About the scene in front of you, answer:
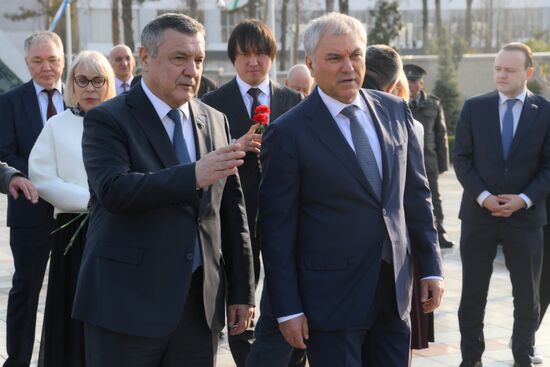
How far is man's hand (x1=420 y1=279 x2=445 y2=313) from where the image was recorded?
4.41 meters

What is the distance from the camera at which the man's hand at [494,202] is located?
6.66m

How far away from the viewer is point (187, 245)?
390 centimetres

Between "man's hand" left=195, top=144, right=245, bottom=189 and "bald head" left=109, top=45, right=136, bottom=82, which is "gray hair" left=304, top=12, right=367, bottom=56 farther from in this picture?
"bald head" left=109, top=45, right=136, bottom=82

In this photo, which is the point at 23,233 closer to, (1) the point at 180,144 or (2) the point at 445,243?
(1) the point at 180,144

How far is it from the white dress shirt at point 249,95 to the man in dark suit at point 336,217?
8.33 feet

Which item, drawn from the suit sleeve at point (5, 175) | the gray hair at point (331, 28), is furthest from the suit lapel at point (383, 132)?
the suit sleeve at point (5, 175)

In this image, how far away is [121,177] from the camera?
378 cm

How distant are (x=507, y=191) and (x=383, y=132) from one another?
9.02ft

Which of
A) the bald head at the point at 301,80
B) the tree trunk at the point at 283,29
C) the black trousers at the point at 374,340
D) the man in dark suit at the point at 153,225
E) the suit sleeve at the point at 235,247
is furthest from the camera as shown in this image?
the tree trunk at the point at 283,29

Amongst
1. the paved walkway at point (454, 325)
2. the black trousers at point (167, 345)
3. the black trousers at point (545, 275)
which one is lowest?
the paved walkway at point (454, 325)

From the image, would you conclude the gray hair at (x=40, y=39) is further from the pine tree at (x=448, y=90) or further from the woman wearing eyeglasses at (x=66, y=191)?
the pine tree at (x=448, y=90)

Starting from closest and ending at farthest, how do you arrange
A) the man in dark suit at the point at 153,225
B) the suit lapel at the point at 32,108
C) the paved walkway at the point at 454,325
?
the man in dark suit at the point at 153,225, the suit lapel at the point at 32,108, the paved walkway at the point at 454,325

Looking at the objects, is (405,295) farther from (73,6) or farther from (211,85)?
(73,6)

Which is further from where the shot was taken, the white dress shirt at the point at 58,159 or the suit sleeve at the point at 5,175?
the suit sleeve at the point at 5,175
